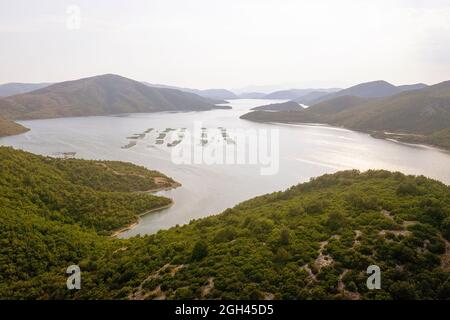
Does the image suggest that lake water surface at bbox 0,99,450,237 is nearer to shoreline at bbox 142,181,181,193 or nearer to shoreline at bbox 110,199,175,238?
shoreline at bbox 110,199,175,238

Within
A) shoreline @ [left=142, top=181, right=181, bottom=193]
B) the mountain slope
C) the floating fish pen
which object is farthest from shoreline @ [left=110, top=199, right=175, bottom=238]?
the mountain slope

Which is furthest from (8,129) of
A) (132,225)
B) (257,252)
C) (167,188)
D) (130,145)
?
(257,252)

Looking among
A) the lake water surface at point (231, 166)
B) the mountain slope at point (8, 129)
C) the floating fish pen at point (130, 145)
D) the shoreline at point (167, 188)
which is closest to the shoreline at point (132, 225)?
the lake water surface at point (231, 166)

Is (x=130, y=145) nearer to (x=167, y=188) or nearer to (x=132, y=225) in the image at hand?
(x=167, y=188)

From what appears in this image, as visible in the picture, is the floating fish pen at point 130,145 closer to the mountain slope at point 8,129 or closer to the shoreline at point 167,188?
the shoreline at point 167,188

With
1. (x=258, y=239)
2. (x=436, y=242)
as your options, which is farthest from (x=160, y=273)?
(x=436, y=242)
